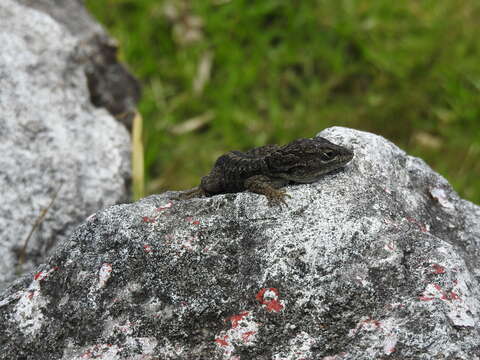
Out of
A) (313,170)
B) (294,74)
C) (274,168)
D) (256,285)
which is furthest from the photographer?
(294,74)

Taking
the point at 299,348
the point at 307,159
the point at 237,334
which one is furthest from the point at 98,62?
the point at 299,348

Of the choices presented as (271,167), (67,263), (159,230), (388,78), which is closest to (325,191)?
(271,167)

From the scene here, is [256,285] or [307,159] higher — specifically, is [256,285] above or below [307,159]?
below

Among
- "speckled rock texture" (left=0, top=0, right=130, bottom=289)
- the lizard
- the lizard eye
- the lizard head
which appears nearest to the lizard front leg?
the lizard

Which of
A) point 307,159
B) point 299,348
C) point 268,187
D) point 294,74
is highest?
point 294,74

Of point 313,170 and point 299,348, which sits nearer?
point 299,348

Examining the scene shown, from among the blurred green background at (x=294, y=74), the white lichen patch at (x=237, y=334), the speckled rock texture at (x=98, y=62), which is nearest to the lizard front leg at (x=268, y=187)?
the white lichen patch at (x=237, y=334)

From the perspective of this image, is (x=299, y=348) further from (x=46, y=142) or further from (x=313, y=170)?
(x=46, y=142)
